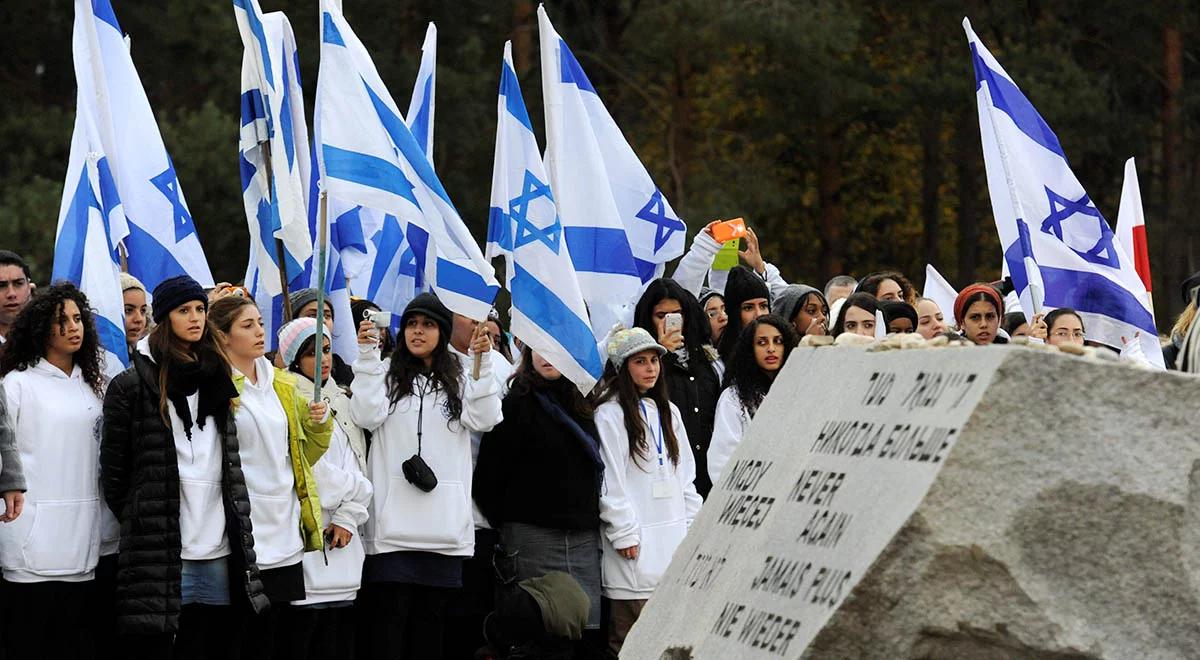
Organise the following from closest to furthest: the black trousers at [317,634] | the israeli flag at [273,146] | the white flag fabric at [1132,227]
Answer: the black trousers at [317,634]
the israeli flag at [273,146]
the white flag fabric at [1132,227]

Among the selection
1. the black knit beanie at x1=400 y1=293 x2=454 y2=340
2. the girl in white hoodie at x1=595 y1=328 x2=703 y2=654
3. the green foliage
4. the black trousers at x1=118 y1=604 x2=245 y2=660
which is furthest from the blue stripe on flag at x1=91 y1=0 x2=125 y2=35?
the green foliage

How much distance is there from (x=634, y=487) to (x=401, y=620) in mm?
1160

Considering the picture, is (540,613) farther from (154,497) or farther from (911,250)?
(911,250)

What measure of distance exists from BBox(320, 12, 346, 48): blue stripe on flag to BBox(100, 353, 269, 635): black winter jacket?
1866 mm

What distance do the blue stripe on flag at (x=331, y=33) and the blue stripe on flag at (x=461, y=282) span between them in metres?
1.12

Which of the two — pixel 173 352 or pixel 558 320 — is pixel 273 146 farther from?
pixel 173 352

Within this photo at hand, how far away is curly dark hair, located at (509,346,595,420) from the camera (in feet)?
27.9

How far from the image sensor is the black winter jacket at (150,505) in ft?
23.1

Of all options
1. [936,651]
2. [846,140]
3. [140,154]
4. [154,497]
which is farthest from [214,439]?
[846,140]

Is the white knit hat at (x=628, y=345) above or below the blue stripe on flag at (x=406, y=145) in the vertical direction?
below

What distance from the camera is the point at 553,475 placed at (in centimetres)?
836

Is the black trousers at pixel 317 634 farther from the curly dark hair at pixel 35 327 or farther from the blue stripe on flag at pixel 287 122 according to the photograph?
the blue stripe on flag at pixel 287 122

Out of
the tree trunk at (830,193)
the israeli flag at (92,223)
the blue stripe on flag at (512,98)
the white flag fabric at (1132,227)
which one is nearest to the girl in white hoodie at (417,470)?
the israeli flag at (92,223)

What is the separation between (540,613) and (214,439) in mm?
1414
